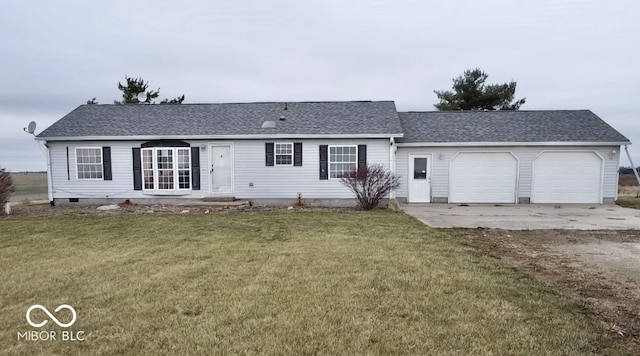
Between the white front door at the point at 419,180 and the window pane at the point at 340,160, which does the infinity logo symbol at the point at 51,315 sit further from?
the white front door at the point at 419,180

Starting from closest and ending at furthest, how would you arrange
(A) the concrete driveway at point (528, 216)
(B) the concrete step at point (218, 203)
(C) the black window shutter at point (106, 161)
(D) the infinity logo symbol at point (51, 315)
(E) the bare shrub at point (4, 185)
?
1. (D) the infinity logo symbol at point (51, 315)
2. (A) the concrete driveway at point (528, 216)
3. (E) the bare shrub at point (4, 185)
4. (B) the concrete step at point (218, 203)
5. (C) the black window shutter at point (106, 161)

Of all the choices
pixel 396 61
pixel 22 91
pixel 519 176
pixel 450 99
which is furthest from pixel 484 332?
pixel 22 91

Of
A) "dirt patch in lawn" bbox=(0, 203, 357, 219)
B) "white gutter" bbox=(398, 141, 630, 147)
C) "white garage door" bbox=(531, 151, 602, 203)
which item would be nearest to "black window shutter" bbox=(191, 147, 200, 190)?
"dirt patch in lawn" bbox=(0, 203, 357, 219)

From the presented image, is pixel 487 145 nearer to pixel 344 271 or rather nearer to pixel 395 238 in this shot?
pixel 395 238

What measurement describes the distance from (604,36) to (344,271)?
19012 mm

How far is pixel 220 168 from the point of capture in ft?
46.8

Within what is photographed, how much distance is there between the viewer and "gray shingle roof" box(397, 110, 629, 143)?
1428 cm

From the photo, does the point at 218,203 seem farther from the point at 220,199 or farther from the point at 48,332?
the point at 48,332

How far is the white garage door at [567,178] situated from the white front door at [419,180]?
4.12 m

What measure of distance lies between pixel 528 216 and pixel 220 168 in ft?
36.0

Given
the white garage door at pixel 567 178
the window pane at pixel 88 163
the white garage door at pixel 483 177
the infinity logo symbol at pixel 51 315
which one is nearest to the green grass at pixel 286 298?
the infinity logo symbol at pixel 51 315

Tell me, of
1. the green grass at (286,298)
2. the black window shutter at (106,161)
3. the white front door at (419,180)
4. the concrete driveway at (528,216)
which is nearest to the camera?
the green grass at (286,298)

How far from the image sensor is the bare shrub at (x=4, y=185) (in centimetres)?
1173

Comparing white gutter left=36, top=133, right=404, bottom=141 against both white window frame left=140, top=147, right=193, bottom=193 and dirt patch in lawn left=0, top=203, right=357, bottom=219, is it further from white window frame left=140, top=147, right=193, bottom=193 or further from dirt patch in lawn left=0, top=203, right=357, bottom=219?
dirt patch in lawn left=0, top=203, right=357, bottom=219
